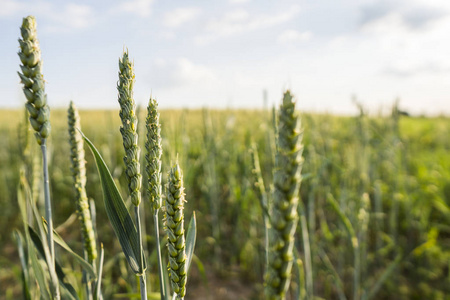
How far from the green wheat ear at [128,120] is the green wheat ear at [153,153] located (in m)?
0.03

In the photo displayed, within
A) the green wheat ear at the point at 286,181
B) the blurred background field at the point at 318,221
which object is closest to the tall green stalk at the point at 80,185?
the green wheat ear at the point at 286,181

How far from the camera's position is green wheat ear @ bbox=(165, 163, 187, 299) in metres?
0.63

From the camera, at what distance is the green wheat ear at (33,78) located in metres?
0.62

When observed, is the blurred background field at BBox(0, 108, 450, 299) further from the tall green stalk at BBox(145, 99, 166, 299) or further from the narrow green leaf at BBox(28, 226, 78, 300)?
the tall green stalk at BBox(145, 99, 166, 299)

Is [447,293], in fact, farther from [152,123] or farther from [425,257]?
[152,123]

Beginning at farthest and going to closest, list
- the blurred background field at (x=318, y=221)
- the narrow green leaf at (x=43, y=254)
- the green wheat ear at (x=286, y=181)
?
1. the blurred background field at (x=318, y=221)
2. the narrow green leaf at (x=43, y=254)
3. the green wheat ear at (x=286, y=181)

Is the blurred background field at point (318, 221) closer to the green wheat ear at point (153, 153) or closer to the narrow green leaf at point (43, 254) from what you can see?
the narrow green leaf at point (43, 254)

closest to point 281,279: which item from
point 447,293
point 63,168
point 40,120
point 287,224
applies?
point 287,224

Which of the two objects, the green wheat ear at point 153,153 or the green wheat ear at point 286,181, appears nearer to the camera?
the green wheat ear at point 286,181

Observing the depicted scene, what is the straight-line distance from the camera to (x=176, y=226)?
0.64 metres

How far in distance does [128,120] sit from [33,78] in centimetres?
22

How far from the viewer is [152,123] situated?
66cm

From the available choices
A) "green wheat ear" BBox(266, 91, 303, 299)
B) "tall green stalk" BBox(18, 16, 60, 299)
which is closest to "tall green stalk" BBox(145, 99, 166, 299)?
"tall green stalk" BBox(18, 16, 60, 299)

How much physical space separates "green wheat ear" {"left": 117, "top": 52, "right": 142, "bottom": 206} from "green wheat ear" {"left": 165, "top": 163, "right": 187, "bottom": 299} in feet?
0.24
